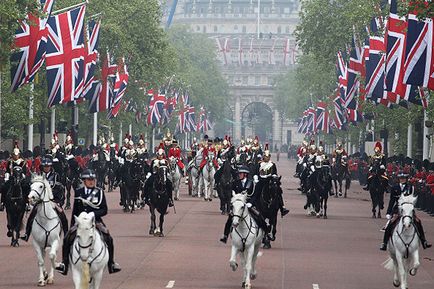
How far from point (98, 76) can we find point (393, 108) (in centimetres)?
1914

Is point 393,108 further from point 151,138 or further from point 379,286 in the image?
point 151,138

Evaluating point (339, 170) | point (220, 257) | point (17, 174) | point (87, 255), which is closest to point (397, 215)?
point (220, 257)

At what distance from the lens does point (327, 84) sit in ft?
390

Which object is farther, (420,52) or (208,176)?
(208,176)

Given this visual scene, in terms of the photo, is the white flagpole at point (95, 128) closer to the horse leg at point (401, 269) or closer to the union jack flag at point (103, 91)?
the union jack flag at point (103, 91)

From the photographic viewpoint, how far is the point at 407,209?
83.9ft

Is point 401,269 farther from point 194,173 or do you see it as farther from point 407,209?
point 194,173

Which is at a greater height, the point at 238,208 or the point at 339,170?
the point at 238,208

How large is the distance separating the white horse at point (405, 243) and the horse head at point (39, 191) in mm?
6124

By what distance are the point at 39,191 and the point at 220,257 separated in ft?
20.9

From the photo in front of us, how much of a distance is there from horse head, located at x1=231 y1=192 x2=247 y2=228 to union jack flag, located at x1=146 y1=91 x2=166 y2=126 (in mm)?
83528

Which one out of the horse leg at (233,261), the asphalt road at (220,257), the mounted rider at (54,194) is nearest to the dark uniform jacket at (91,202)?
the asphalt road at (220,257)

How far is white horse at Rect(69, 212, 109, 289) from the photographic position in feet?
71.1

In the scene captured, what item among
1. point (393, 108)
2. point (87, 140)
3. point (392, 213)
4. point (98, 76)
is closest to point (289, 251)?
point (392, 213)
